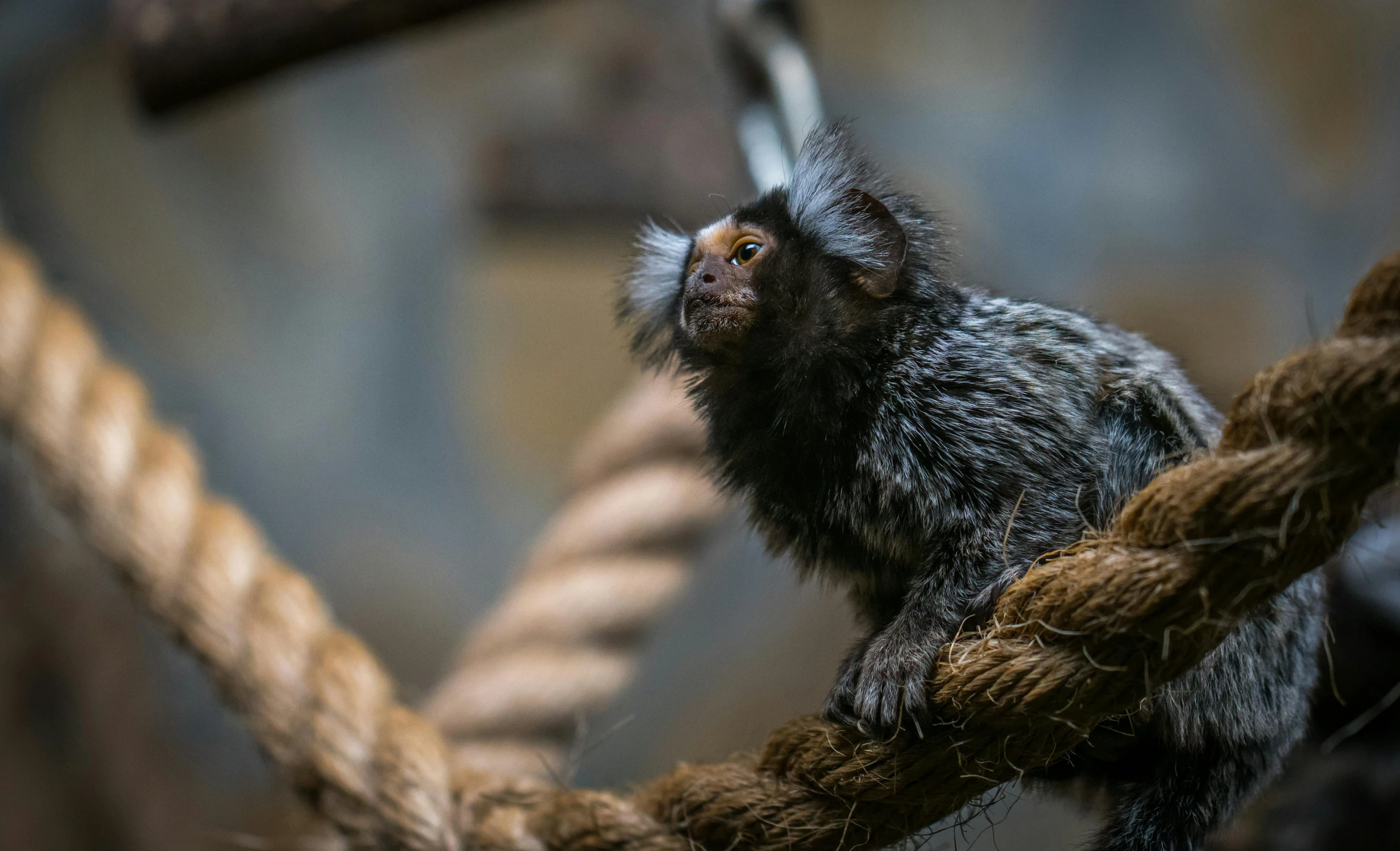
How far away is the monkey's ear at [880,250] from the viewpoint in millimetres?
1418

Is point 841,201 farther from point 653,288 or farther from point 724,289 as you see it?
point 653,288

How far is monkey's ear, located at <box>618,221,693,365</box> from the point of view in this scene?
175 cm

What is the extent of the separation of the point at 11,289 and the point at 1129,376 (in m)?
2.42

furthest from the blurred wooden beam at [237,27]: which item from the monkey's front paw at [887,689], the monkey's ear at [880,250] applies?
the monkey's front paw at [887,689]

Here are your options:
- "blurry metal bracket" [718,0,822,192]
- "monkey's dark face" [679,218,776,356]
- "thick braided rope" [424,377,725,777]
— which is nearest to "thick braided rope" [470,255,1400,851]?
"monkey's dark face" [679,218,776,356]

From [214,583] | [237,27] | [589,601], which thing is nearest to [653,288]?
[589,601]

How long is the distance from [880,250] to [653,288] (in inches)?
18.8

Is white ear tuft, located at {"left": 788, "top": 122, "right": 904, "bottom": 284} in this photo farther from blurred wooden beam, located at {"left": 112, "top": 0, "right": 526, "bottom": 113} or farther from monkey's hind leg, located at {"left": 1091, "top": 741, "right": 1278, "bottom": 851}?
blurred wooden beam, located at {"left": 112, "top": 0, "right": 526, "bottom": 113}

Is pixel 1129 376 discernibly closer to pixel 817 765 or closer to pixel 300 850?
pixel 817 765

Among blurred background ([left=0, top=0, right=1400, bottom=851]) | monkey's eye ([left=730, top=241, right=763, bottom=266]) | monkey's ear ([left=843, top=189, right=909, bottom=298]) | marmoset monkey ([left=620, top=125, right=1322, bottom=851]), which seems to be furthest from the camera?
blurred background ([left=0, top=0, right=1400, bottom=851])

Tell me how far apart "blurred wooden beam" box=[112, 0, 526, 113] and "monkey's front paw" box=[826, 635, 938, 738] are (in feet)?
5.85

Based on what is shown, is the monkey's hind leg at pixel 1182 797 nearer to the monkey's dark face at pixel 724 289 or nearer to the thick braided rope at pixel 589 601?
the monkey's dark face at pixel 724 289

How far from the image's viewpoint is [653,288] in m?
1.78

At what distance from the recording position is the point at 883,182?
1.54 meters
